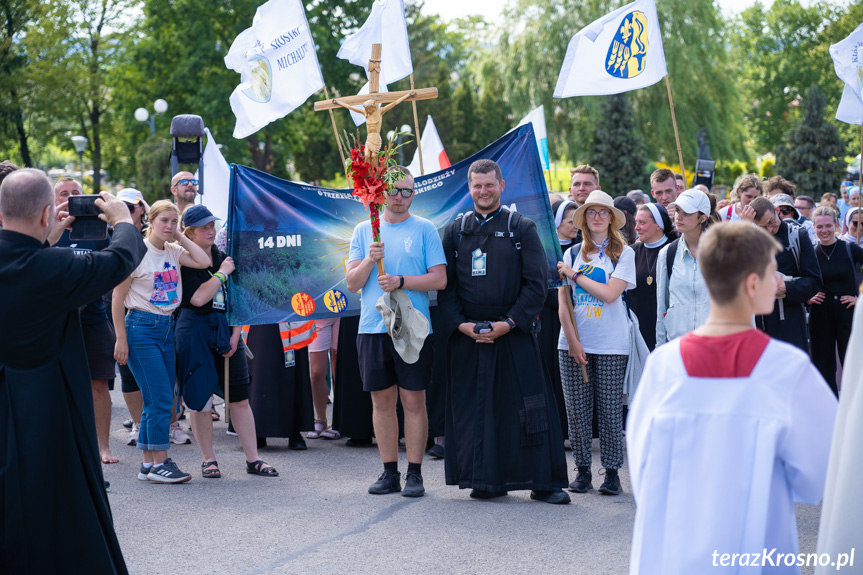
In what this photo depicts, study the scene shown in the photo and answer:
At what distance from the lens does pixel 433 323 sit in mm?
7801

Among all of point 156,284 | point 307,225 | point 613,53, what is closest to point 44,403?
point 156,284

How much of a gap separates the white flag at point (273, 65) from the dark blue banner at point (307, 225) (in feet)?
5.87

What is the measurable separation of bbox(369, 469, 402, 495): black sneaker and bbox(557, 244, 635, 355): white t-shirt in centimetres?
149

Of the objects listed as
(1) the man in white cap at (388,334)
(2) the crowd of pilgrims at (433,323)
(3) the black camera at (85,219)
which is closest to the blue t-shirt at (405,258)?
(1) the man in white cap at (388,334)

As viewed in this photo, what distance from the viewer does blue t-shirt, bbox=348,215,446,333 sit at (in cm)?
654

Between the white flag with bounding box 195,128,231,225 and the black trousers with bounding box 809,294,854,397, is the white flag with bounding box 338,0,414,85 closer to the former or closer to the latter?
the white flag with bounding box 195,128,231,225

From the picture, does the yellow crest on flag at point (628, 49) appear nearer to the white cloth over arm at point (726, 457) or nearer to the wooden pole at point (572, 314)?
the wooden pole at point (572, 314)

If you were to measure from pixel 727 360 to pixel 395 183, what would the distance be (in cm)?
396

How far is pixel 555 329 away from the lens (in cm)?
798

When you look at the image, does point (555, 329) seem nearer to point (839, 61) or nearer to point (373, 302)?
point (373, 302)

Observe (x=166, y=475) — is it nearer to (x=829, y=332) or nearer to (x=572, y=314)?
(x=572, y=314)

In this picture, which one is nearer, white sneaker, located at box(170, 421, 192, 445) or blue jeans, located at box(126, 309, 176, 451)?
blue jeans, located at box(126, 309, 176, 451)

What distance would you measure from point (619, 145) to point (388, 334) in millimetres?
31062

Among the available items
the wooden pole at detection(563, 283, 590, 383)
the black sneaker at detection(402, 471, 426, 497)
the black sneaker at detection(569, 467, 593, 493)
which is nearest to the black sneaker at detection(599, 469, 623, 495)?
the black sneaker at detection(569, 467, 593, 493)
